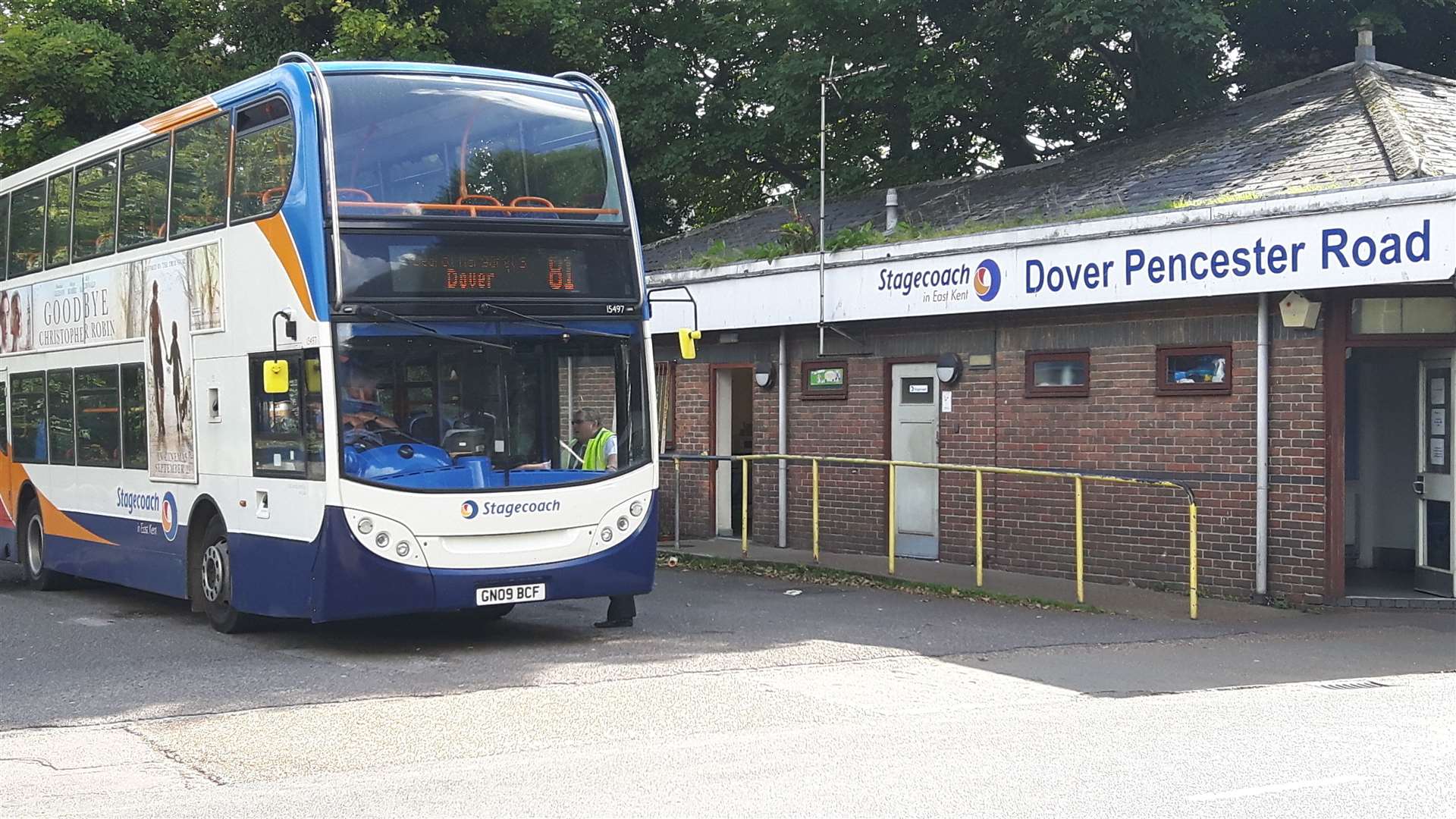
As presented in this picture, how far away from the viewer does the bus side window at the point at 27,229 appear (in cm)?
1519

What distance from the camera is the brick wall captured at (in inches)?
527

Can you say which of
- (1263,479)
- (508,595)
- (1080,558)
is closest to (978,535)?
(1080,558)

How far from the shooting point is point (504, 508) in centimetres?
1093

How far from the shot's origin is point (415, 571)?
420 inches

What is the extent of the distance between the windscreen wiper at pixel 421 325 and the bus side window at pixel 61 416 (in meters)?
5.48

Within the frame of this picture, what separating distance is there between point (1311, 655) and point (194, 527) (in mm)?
8539

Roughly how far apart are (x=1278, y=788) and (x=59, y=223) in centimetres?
1229

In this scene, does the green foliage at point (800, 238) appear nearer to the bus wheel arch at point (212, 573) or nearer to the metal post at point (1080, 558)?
the metal post at point (1080, 558)

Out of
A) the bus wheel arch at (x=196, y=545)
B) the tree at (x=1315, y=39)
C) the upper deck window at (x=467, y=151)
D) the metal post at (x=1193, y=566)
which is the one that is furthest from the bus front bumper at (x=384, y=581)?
the tree at (x=1315, y=39)

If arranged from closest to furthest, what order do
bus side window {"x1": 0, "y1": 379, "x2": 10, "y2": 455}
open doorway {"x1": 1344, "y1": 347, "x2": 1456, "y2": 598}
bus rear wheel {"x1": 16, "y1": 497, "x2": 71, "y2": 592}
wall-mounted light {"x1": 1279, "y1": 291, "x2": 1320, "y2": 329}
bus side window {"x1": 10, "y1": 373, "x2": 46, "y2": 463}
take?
wall-mounted light {"x1": 1279, "y1": 291, "x2": 1320, "y2": 329}
open doorway {"x1": 1344, "y1": 347, "x2": 1456, "y2": 598}
bus side window {"x1": 10, "y1": 373, "x2": 46, "y2": 463}
bus rear wheel {"x1": 16, "y1": 497, "x2": 71, "y2": 592}
bus side window {"x1": 0, "y1": 379, "x2": 10, "y2": 455}

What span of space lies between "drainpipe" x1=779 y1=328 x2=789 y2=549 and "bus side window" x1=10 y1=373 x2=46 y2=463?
7.93 m

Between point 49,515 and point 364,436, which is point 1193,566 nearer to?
point 364,436

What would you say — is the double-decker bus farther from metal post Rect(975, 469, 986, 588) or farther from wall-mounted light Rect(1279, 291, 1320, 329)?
wall-mounted light Rect(1279, 291, 1320, 329)

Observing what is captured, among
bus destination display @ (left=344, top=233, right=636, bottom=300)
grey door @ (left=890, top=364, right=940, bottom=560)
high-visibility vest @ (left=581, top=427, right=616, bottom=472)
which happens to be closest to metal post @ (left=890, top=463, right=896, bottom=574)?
grey door @ (left=890, top=364, right=940, bottom=560)
